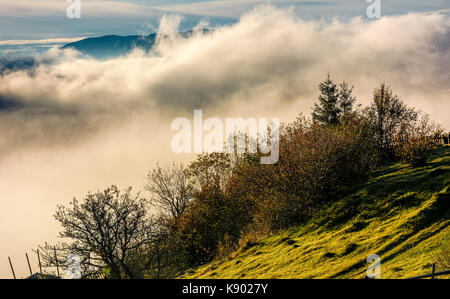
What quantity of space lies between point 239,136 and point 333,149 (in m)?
28.3

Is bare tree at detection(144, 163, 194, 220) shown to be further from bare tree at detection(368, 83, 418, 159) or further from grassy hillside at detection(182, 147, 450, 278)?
bare tree at detection(368, 83, 418, 159)

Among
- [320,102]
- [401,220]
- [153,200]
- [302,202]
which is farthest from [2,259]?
[401,220]

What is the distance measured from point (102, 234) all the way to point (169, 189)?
2110 centimetres

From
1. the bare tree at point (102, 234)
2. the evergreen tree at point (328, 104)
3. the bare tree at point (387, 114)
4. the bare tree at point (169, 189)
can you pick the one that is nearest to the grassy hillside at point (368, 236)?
the bare tree at point (102, 234)

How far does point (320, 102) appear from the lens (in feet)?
252

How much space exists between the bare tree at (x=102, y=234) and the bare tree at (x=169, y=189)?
14.6 m

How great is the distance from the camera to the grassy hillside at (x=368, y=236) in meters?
A: 20.4

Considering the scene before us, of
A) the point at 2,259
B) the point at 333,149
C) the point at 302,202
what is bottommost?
the point at 2,259

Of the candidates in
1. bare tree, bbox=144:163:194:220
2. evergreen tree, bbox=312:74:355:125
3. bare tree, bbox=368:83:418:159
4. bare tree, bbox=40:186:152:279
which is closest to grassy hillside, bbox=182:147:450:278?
bare tree, bbox=40:186:152:279

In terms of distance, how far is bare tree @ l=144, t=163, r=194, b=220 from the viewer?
60.8 meters

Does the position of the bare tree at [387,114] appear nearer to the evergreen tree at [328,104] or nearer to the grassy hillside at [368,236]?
the evergreen tree at [328,104]
